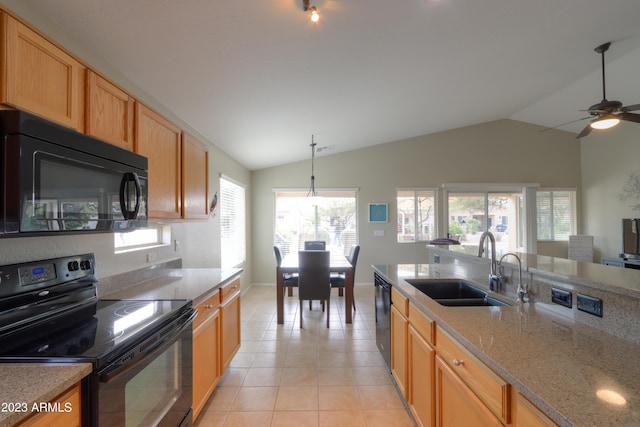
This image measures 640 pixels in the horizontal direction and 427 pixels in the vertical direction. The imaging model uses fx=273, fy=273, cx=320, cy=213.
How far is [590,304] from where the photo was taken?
3.78 ft

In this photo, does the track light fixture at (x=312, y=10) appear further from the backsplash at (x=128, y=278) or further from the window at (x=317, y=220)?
the window at (x=317, y=220)

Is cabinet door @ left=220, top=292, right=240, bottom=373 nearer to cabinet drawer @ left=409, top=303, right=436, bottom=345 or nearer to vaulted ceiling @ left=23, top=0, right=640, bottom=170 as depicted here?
cabinet drawer @ left=409, top=303, right=436, bottom=345

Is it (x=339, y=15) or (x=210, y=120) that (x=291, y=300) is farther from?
(x=339, y=15)

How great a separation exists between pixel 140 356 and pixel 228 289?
3.66ft

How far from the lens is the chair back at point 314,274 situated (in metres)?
3.32

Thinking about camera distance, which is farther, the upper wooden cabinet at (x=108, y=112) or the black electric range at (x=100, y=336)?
the upper wooden cabinet at (x=108, y=112)

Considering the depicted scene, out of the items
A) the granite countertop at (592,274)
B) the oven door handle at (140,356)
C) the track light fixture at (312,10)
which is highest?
the track light fixture at (312,10)

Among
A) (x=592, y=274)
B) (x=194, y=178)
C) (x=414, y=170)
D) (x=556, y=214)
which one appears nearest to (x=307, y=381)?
(x=194, y=178)

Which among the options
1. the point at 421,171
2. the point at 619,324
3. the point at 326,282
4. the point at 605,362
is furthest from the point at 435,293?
the point at 421,171

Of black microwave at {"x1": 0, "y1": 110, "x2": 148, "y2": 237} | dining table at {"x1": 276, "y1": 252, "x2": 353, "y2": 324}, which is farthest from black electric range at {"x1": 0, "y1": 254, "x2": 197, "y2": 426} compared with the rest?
dining table at {"x1": 276, "y1": 252, "x2": 353, "y2": 324}

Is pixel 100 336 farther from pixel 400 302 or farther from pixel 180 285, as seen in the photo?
pixel 400 302

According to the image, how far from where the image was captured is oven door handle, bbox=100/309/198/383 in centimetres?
94

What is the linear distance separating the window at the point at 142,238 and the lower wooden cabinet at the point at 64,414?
111 cm

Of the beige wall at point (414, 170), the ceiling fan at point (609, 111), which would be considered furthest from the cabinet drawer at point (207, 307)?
the ceiling fan at point (609, 111)
